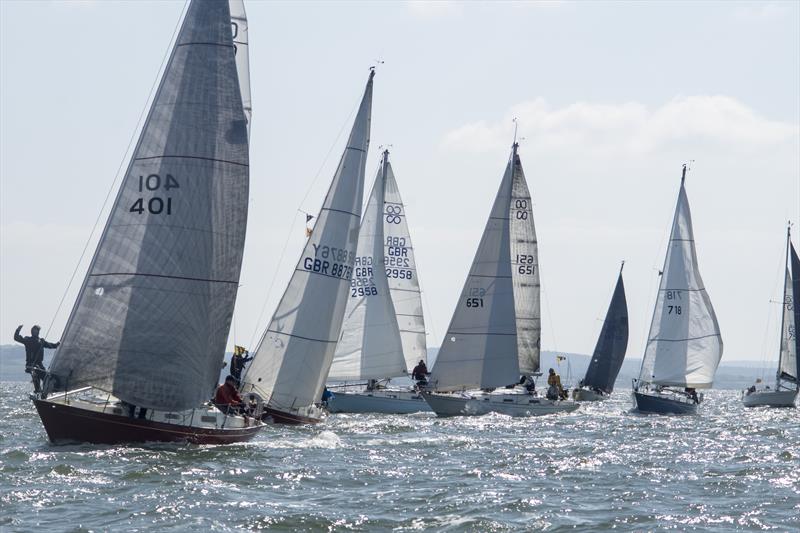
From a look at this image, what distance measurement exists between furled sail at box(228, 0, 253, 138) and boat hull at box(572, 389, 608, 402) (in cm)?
4214

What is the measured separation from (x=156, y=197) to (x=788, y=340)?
45.8 m

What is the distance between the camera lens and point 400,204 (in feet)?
149

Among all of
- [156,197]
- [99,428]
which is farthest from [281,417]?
[156,197]

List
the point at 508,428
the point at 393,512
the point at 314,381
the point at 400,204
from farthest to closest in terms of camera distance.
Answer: the point at 400,204
the point at 508,428
the point at 314,381
the point at 393,512

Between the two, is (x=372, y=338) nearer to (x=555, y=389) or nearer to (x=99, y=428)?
(x=555, y=389)

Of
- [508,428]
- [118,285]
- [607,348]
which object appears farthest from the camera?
[607,348]

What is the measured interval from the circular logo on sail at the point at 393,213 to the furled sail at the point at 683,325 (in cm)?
1274

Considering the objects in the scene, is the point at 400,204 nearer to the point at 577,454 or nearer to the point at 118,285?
the point at 577,454

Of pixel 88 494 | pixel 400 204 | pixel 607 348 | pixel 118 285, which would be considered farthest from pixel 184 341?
pixel 607 348

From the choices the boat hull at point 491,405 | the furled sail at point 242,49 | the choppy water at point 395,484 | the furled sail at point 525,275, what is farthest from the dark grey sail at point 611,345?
the furled sail at point 242,49

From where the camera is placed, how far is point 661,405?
48531 mm

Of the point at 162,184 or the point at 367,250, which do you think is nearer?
the point at 162,184

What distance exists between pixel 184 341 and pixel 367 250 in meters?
18.9

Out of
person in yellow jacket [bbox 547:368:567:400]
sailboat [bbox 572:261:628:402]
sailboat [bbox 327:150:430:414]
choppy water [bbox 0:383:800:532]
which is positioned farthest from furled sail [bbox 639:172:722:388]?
choppy water [bbox 0:383:800:532]
